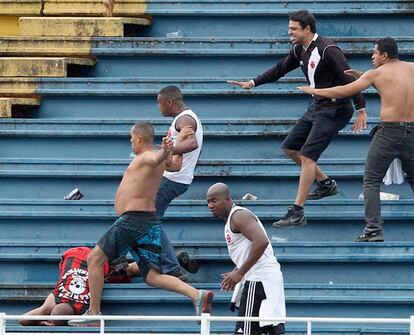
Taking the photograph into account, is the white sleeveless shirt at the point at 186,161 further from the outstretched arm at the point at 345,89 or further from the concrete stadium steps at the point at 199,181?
the outstretched arm at the point at 345,89

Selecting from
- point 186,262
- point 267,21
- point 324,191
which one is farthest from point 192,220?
point 267,21

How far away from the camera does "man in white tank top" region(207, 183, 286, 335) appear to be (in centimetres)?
1147

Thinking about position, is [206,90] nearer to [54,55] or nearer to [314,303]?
[54,55]

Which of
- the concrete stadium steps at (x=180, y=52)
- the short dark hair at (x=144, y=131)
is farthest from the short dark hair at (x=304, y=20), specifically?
the short dark hair at (x=144, y=131)

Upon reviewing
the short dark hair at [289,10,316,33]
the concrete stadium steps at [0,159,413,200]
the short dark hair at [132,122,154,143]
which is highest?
the short dark hair at [289,10,316,33]

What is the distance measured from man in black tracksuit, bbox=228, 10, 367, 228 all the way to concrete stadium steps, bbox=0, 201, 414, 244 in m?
0.20

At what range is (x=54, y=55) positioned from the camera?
15297mm

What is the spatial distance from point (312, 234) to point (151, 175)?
156 centimetres

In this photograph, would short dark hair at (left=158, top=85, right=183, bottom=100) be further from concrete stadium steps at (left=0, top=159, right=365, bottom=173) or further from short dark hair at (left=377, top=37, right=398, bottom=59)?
short dark hair at (left=377, top=37, right=398, bottom=59)

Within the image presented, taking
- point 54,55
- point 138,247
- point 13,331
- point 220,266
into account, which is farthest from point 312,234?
point 54,55

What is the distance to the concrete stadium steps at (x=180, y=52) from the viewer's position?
14625 mm

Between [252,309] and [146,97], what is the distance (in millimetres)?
3551

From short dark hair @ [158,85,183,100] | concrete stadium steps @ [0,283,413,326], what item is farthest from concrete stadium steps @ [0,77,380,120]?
concrete stadium steps @ [0,283,413,326]

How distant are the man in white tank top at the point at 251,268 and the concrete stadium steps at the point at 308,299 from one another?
694 millimetres
